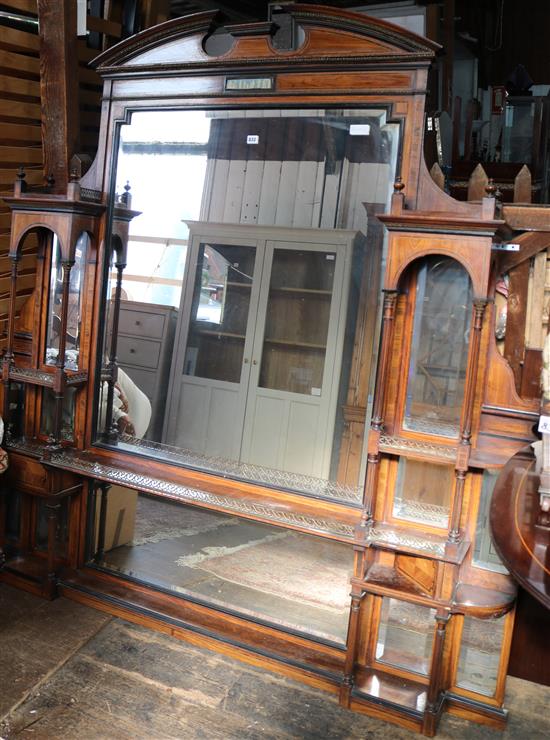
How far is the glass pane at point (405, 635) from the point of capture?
9.37 ft

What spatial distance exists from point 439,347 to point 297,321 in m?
0.61

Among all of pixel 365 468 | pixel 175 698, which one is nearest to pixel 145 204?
pixel 365 468

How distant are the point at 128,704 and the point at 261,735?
1.69 feet

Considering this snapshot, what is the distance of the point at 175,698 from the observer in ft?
9.03

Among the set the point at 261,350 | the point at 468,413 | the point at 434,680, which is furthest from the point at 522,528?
the point at 261,350

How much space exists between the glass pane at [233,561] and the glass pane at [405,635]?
192 mm

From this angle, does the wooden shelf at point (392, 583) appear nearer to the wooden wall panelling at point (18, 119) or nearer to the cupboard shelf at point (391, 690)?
the cupboard shelf at point (391, 690)

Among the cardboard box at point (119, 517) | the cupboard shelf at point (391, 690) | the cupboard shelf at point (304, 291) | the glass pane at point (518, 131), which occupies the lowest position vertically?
the cupboard shelf at point (391, 690)

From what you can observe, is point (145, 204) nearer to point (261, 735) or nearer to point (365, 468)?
point (365, 468)

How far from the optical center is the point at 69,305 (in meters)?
3.45

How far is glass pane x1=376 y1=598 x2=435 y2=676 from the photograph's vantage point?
9.37 feet

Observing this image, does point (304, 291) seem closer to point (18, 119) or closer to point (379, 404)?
point (379, 404)

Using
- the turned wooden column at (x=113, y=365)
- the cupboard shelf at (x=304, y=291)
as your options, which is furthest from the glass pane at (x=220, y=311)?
the turned wooden column at (x=113, y=365)

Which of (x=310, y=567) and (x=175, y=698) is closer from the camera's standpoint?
(x=175, y=698)
